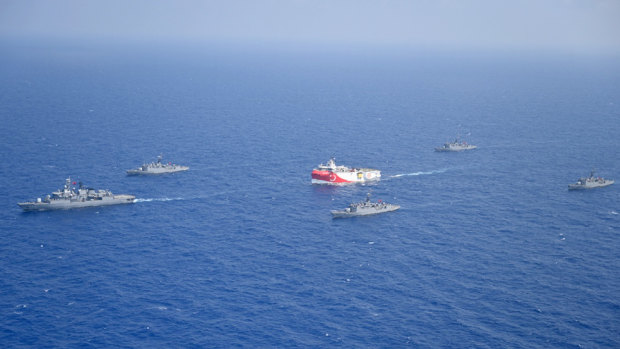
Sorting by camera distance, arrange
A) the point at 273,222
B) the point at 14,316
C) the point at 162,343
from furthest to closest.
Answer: the point at 273,222
the point at 14,316
the point at 162,343

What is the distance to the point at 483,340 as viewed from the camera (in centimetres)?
13238

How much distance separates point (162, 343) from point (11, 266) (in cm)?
5905

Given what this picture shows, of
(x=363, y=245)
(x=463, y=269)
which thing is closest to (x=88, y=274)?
(x=363, y=245)

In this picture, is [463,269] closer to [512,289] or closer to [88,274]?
[512,289]

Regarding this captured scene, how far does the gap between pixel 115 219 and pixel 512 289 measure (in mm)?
124447

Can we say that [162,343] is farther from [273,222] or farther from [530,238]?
[530,238]

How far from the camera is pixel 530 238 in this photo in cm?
18562

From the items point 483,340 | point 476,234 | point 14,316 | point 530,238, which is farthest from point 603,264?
point 14,316

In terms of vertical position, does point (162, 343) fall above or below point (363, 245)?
below

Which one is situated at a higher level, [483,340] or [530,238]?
[530,238]

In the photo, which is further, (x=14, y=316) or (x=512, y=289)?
(x=512, y=289)

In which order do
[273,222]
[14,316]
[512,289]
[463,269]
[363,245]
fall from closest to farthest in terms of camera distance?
[14,316] < [512,289] < [463,269] < [363,245] < [273,222]

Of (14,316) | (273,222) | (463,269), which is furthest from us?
(273,222)

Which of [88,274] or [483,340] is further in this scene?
[88,274]
